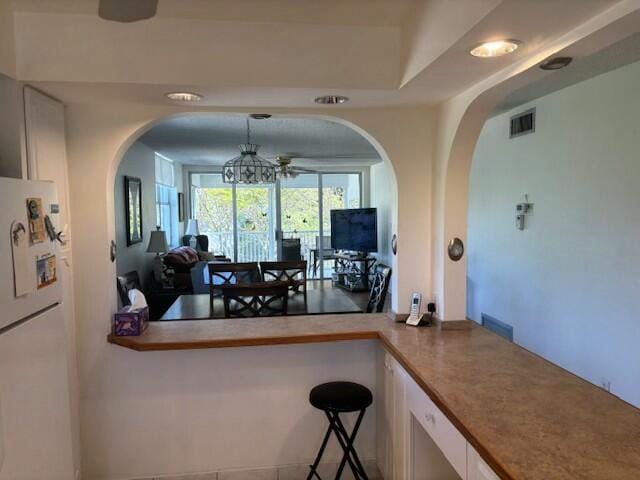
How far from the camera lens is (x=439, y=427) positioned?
156 cm

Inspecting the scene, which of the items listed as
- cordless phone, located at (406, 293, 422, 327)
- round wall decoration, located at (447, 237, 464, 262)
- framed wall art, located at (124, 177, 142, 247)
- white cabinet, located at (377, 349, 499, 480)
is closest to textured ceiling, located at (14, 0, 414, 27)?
round wall decoration, located at (447, 237, 464, 262)

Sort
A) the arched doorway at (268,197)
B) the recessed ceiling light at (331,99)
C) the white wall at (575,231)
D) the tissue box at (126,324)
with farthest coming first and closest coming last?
1. the arched doorway at (268,197)
2. the white wall at (575,231)
3. the tissue box at (126,324)
4. the recessed ceiling light at (331,99)

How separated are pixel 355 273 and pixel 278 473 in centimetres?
545

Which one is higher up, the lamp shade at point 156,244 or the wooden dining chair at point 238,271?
the lamp shade at point 156,244

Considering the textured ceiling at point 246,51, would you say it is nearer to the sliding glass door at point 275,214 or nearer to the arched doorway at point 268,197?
the arched doorway at point 268,197

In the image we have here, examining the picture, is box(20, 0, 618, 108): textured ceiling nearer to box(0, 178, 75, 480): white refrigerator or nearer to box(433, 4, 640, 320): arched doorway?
box(433, 4, 640, 320): arched doorway

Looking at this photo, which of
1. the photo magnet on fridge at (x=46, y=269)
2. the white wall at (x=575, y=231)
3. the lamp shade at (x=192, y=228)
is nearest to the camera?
the photo magnet on fridge at (x=46, y=269)

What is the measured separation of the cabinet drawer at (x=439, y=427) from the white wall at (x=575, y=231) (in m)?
Answer: 1.67

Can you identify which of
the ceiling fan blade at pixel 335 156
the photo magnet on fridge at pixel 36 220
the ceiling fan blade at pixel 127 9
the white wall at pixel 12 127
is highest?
the ceiling fan blade at pixel 335 156

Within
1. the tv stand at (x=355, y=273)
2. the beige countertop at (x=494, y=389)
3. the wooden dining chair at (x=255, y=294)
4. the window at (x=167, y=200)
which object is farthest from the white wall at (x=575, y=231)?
the window at (x=167, y=200)

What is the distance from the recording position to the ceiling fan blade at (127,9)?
42.1 inches

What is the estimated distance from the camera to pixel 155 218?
6098 mm

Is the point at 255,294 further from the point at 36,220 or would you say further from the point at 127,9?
the point at 127,9

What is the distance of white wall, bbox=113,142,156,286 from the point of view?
15.0 ft
